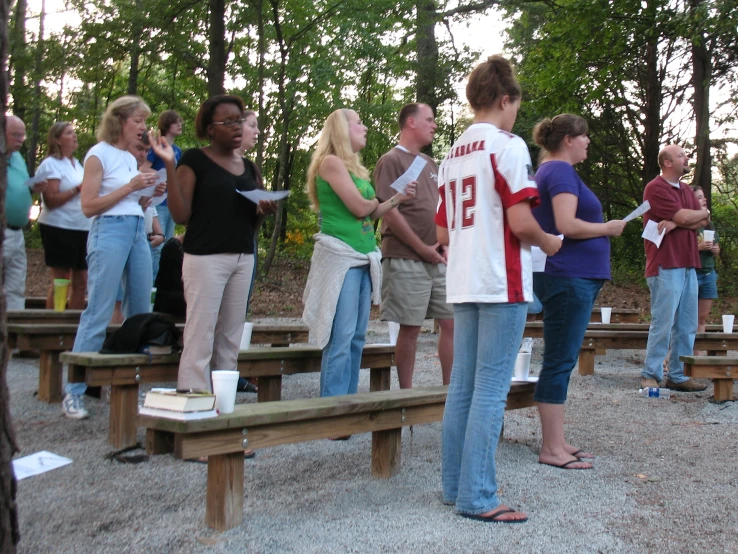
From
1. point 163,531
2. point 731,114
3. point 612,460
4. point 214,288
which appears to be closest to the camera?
point 163,531

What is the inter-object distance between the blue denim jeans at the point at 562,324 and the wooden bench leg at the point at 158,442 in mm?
1995

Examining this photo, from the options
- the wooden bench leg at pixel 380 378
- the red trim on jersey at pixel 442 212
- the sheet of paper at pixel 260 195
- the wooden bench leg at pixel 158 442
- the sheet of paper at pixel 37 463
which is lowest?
the sheet of paper at pixel 37 463

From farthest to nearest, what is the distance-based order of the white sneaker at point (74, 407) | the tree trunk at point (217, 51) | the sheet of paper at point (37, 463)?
1. the tree trunk at point (217, 51)
2. the white sneaker at point (74, 407)
3. the sheet of paper at point (37, 463)

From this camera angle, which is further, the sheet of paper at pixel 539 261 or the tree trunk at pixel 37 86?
the tree trunk at pixel 37 86

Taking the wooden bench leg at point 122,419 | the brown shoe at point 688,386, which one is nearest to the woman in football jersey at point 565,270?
the wooden bench leg at point 122,419

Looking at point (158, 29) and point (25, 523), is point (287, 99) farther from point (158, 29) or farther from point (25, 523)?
point (25, 523)

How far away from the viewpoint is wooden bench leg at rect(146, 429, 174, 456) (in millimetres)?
3045

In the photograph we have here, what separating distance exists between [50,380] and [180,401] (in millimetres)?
2981

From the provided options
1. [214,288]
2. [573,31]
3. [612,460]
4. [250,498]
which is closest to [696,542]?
[612,460]

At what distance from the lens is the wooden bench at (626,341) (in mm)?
7730

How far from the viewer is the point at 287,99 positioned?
15203mm

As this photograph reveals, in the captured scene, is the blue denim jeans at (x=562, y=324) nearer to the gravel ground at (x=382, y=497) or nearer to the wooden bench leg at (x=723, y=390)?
the gravel ground at (x=382, y=497)

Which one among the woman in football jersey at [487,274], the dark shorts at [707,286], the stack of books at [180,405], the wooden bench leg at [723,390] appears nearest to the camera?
the stack of books at [180,405]

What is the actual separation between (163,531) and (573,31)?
50.7 feet
